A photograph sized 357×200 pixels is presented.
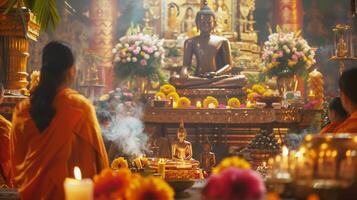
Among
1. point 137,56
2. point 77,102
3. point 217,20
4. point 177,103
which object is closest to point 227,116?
point 177,103

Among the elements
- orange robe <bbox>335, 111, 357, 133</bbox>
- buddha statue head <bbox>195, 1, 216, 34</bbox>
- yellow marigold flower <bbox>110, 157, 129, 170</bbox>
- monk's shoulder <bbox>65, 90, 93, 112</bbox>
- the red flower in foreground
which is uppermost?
buddha statue head <bbox>195, 1, 216, 34</bbox>

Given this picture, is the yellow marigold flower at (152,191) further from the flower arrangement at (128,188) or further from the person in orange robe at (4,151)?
the person in orange robe at (4,151)

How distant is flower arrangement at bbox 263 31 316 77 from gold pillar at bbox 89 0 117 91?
418 cm

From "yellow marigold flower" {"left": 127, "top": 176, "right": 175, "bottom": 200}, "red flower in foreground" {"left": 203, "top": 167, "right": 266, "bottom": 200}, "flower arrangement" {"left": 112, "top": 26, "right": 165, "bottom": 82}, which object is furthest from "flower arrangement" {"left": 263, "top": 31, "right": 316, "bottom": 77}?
"red flower in foreground" {"left": 203, "top": 167, "right": 266, "bottom": 200}

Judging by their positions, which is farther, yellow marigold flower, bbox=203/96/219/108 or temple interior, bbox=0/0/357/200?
yellow marigold flower, bbox=203/96/219/108

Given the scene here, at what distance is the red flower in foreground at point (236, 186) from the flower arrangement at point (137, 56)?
794 centimetres

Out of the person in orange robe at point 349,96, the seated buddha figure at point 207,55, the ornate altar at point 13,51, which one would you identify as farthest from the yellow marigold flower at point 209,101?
the person in orange robe at point 349,96

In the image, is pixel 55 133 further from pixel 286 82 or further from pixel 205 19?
pixel 205 19

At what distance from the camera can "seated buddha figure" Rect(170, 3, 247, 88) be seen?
1020 cm

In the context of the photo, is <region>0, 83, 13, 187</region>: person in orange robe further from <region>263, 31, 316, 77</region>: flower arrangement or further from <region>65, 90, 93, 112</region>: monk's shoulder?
<region>263, 31, 316, 77</region>: flower arrangement

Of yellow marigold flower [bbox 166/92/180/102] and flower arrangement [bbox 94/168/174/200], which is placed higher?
yellow marigold flower [bbox 166/92/180/102]

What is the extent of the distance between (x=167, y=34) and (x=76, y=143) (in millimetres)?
9866

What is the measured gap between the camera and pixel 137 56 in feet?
32.3

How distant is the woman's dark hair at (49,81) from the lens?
352 cm
